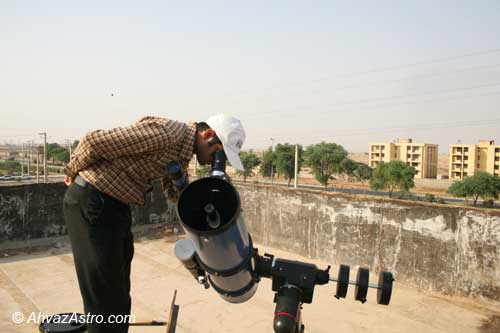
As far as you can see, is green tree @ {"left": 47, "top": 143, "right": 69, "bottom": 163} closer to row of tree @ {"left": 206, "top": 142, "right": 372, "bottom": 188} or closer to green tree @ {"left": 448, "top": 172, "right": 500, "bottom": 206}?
row of tree @ {"left": 206, "top": 142, "right": 372, "bottom": 188}

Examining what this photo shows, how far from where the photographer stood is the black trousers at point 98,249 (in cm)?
186

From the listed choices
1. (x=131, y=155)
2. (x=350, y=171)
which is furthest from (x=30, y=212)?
(x=350, y=171)

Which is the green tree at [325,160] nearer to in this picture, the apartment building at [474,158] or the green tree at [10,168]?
the apartment building at [474,158]

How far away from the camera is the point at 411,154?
68062mm

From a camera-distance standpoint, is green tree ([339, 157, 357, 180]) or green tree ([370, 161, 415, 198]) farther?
green tree ([339, 157, 357, 180])

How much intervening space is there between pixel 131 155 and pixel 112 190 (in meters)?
0.21

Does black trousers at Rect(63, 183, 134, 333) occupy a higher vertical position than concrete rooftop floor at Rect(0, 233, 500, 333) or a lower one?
higher

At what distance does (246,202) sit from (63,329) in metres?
7.67

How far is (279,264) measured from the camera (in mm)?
1768

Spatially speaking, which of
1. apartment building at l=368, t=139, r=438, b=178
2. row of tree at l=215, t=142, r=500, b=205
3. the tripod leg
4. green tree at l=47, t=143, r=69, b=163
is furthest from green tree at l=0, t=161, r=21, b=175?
the tripod leg

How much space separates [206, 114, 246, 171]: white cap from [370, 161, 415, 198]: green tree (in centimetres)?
3859

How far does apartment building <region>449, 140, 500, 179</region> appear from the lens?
57.2 metres

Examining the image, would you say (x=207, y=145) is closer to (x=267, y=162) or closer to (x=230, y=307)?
(x=230, y=307)

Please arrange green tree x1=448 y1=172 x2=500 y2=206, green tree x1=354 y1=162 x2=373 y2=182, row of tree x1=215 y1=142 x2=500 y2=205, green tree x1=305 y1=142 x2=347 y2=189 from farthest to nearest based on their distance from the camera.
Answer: green tree x1=354 y1=162 x2=373 y2=182
green tree x1=305 y1=142 x2=347 y2=189
row of tree x1=215 y1=142 x2=500 y2=205
green tree x1=448 y1=172 x2=500 y2=206
